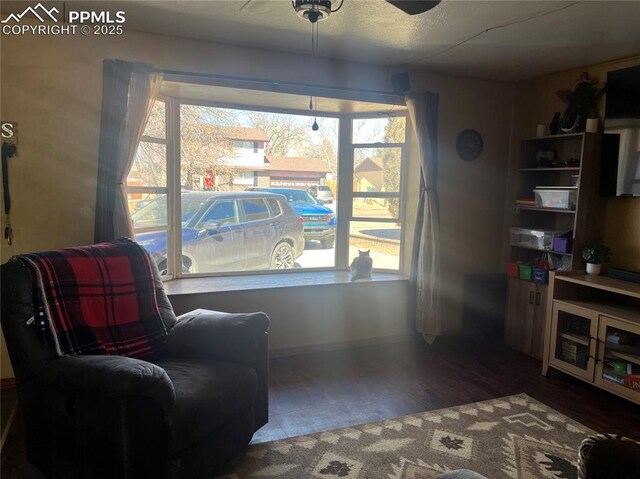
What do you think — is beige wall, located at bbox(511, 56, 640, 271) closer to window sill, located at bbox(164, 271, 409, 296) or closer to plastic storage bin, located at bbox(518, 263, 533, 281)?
plastic storage bin, located at bbox(518, 263, 533, 281)

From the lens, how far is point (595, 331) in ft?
9.66

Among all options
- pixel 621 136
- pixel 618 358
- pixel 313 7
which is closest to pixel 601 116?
pixel 621 136

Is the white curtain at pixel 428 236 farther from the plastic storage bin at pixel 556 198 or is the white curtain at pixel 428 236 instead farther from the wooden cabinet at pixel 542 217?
the plastic storage bin at pixel 556 198

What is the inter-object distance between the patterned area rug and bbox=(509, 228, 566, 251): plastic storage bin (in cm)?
146

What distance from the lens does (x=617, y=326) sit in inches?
110

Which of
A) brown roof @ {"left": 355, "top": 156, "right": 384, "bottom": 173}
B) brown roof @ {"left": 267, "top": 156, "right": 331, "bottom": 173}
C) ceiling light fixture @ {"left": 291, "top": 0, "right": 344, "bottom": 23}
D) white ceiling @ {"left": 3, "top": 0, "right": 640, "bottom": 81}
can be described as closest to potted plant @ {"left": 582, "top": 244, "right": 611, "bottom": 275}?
white ceiling @ {"left": 3, "top": 0, "right": 640, "bottom": 81}

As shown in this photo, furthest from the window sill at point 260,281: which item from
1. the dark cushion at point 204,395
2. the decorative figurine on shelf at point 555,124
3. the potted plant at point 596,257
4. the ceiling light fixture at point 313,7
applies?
the ceiling light fixture at point 313,7

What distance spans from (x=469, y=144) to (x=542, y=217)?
0.92m

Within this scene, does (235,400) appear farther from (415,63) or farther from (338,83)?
(415,63)

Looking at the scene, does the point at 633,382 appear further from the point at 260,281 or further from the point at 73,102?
the point at 73,102

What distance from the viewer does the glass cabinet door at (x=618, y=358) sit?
275 centimetres

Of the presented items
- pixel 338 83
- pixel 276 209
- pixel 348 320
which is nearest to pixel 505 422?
pixel 348 320

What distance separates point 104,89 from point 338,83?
169cm

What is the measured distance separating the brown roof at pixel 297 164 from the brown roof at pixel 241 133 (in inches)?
7.8
